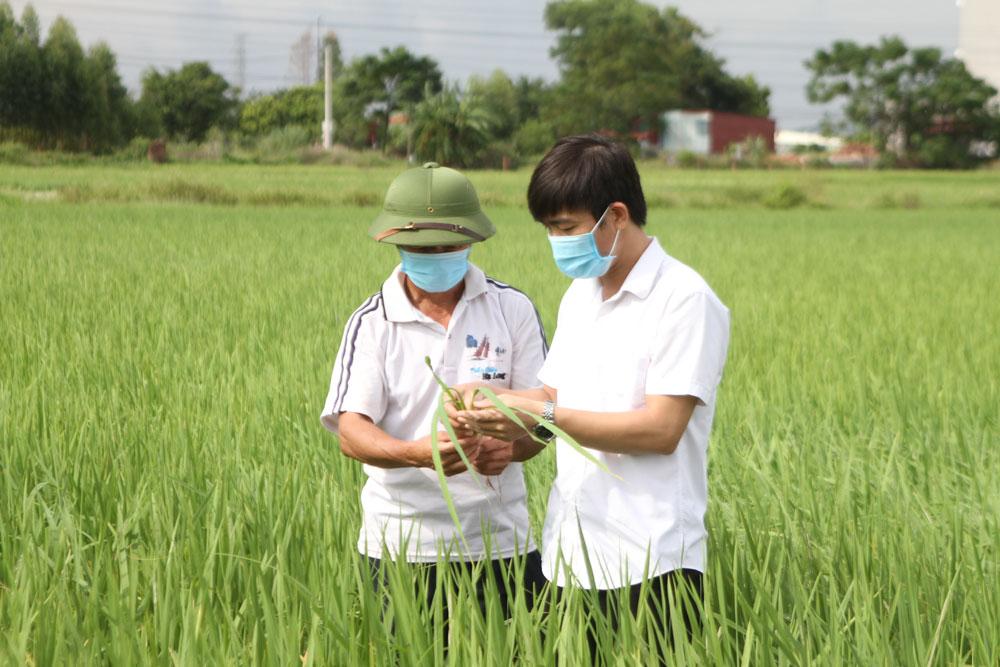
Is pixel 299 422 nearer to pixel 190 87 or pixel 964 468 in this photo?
pixel 964 468

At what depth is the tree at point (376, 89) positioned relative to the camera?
44.7 metres

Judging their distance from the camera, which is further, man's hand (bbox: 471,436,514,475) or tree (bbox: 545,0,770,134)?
tree (bbox: 545,0,770,134)

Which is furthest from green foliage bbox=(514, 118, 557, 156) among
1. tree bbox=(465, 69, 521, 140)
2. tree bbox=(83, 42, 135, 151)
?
tree bbox=(83, 42, 135, 151)

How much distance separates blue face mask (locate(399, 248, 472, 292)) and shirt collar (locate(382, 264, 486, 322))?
21 mm

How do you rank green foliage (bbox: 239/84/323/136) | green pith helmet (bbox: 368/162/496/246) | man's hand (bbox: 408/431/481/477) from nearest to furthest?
man's hand (bbox: 408/431/481/477), green pith helmet (bbox: 368/162/496/246), green foliage (bbox: 239/84/323/136)

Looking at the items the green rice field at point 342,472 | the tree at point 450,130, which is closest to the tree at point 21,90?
the tree at point 450,130

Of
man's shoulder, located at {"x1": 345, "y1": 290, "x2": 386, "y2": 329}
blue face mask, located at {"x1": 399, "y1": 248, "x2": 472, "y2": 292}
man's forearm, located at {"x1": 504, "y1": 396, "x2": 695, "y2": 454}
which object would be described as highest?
blue face mask, located at {"x1": 399, "y1": 248, "x2": 472, "y2": 292}

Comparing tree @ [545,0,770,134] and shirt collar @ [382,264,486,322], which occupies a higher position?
tree @ [545,0,770,134]

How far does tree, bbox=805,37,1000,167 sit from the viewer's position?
42.2 m

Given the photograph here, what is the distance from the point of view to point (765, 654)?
1.65 metres

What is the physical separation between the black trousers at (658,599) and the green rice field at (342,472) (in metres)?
0.04

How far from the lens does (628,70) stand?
50.0 metres

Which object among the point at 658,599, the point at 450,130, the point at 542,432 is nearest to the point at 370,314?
the point at 542,432

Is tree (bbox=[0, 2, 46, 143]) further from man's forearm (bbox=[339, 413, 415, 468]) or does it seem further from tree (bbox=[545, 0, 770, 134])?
man's forearm (bbox=[339, 413, 415, 468])
